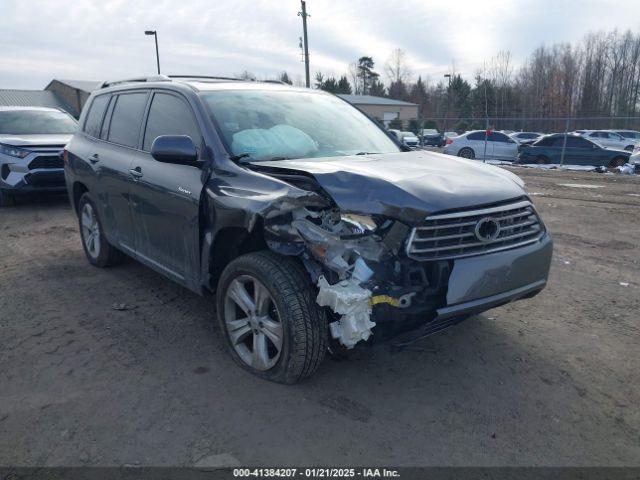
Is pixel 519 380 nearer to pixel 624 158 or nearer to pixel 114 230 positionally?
pixel 114 230

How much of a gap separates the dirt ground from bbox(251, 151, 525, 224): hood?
1146 millimetres

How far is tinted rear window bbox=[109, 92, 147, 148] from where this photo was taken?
15.0ft

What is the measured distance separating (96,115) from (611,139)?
27.7 metres

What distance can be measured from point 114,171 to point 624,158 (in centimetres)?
1931

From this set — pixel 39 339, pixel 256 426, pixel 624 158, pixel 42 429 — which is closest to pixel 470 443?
pixel 256 426

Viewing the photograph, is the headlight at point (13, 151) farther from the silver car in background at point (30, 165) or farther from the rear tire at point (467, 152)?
the rear tire at point (467, 152)

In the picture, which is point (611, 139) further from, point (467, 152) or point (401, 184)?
point (401, 184)

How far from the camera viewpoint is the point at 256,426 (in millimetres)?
2820

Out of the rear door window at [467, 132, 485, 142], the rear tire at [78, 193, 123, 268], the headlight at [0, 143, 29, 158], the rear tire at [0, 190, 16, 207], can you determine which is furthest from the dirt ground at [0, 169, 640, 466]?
the rear door window at [467, 132, 485, 142]

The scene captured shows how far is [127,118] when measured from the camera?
4781 millimetres

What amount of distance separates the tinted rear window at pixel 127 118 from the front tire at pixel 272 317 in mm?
1960

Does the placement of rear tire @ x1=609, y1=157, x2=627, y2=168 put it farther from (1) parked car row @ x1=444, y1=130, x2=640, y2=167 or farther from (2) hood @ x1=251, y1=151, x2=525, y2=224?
(2) hood @ x1=251, y1=151, x2=525, y2=224

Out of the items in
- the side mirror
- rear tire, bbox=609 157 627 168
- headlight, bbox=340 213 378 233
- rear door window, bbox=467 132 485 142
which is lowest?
rear tire, bbox=609 157 627 168

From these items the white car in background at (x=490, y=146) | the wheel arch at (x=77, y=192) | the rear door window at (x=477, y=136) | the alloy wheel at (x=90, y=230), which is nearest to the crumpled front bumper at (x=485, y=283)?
the alloy wheel at (x=90, y=230)
